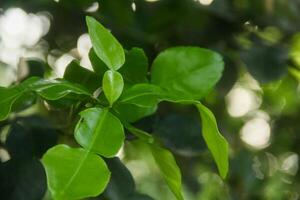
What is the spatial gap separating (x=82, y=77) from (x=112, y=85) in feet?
0.32

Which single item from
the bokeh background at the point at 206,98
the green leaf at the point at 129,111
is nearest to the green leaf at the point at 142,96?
the green leaf at the point at 129,111

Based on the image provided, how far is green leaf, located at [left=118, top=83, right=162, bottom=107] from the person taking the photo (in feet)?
1.29

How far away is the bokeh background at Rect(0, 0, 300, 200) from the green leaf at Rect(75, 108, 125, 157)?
0.15 m

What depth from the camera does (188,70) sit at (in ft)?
1.56

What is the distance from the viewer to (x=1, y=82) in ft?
2.55


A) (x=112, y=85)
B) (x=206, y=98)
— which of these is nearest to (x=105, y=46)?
(x=112, y=85)

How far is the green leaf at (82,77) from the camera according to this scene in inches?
18.4

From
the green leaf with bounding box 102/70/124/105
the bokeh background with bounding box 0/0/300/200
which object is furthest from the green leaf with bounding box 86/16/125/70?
the bokeh background with bounding box 0/0/300/200

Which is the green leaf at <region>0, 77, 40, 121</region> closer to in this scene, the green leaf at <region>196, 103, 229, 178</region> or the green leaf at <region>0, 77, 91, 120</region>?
the green leaf at <region>0, 77, 91, 120</region>

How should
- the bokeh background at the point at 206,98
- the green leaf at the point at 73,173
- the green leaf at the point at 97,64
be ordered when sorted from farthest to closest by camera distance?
1. the bokeh background at the point at 206,98
2. the green leaf at the point at 97,64
3. the green leaf at the point at 73,173

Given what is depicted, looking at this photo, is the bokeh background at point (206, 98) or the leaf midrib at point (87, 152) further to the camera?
the bokeh background at point (206, 98)

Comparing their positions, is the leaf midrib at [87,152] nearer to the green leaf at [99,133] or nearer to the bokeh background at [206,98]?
the green leaf at [99,133]

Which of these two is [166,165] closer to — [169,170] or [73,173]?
[169,170]

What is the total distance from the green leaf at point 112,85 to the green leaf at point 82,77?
0.08m
